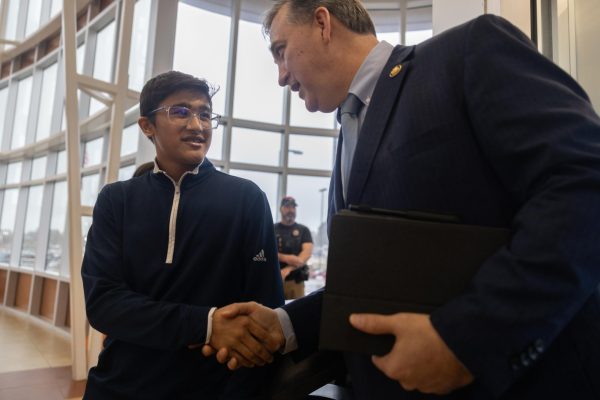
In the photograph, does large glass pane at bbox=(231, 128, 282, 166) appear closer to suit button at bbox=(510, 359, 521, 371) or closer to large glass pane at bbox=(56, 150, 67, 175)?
large glass pane at bbox=(56, 150, 67, 175)

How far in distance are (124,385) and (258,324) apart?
437mm

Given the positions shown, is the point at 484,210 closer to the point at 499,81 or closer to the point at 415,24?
the point at 499,81

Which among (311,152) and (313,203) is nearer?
(313,203)

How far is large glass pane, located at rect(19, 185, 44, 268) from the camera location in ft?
24.9

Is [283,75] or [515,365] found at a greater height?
[283,75]

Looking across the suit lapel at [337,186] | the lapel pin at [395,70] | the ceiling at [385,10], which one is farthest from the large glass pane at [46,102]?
the lapel pin at [395,70]

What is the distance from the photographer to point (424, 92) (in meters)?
0.77

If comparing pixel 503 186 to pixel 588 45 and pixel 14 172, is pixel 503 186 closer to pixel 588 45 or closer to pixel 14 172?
pixel 588 45

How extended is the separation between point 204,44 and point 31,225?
5.04 metres

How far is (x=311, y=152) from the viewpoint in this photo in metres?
7.00

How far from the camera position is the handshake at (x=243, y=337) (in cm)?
113

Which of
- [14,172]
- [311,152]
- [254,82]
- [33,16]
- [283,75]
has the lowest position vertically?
[283,75]

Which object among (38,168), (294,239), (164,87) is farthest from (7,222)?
(164,87)

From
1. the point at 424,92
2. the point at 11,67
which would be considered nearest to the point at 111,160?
the point at 424,92
